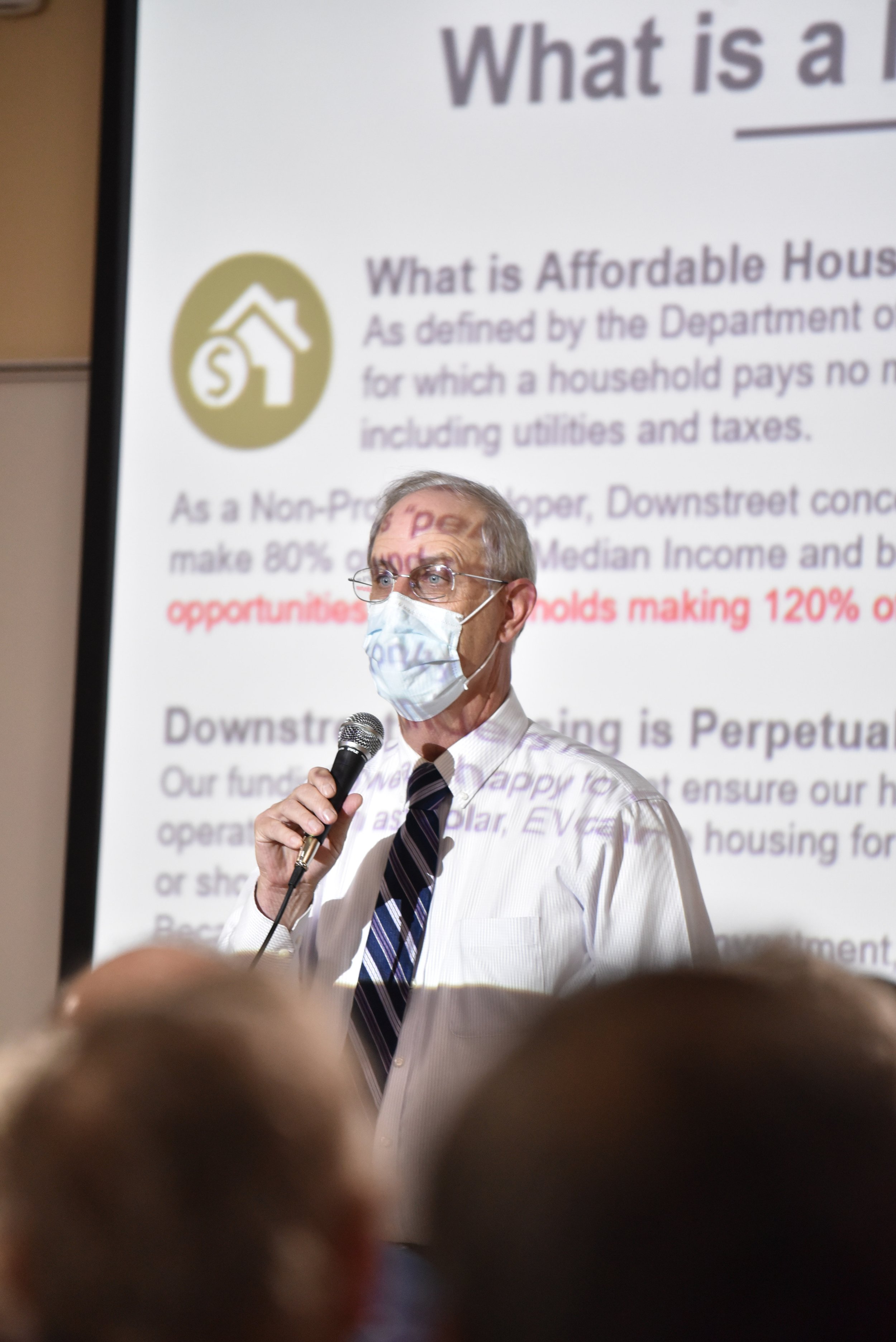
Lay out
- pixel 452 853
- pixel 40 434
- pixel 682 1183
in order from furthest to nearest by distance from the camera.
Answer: pixel 40 434, pixel 452 853, pixel 682 1183

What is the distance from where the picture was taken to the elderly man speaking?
1.96 metres

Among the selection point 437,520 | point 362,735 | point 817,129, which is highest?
point 817,129

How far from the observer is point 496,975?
201 cm

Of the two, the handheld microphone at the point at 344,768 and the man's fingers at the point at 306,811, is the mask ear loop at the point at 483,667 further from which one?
the man's fingers at the point at 306,811

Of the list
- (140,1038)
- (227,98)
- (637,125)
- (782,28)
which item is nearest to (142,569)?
(227,98)

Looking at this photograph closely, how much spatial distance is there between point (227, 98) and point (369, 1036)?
2338 mm

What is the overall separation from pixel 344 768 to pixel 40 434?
1.99 m

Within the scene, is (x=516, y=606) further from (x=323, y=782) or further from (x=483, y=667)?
(x=323, y=782)

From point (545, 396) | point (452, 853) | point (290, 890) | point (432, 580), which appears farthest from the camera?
point (545, 396)

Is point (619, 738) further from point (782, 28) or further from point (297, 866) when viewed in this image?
point (782, 28)

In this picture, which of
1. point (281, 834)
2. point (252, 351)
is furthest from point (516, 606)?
point (252, 351)

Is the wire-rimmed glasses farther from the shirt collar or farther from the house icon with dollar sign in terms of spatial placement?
the house icon with dollar sign

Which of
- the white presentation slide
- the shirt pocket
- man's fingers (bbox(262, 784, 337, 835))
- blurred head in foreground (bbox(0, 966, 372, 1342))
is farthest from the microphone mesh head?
blurred head in foreground (bbox(0, 966, 372, 1342))

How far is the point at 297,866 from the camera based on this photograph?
184 centimetres
